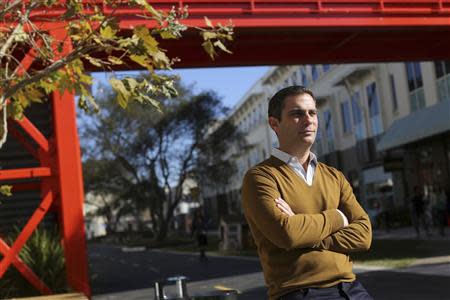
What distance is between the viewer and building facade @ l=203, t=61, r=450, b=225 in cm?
2775

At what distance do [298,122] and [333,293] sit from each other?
0.78 m

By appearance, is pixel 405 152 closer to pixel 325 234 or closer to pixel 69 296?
pixel 69 296

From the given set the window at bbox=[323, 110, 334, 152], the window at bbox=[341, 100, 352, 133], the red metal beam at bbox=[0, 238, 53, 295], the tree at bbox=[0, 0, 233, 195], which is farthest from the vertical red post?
the window at bbox=[323, 110, 334, 152]

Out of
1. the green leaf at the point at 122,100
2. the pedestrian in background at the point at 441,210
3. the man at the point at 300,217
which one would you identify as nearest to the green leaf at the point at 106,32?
the green leaf at the point at 122,100

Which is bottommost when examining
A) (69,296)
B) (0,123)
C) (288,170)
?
(69,296)

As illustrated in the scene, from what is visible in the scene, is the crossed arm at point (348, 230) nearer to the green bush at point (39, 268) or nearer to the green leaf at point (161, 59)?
the green leaf at point (161, 59)

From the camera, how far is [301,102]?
303 cm

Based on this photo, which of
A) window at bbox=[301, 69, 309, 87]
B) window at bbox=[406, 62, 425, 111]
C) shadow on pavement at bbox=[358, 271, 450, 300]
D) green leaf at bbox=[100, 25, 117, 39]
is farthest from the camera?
window at bbox=[301, 69, 309, 87]

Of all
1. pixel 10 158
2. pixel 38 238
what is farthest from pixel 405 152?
pixel 38 238

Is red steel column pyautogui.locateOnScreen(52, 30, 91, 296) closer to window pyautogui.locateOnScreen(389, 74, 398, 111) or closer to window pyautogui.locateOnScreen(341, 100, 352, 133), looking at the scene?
window pyautogui.locateOnScreen(389, 74, 398, 111)

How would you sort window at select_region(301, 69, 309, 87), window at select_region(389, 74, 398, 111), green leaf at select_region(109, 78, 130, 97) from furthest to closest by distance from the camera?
window at select_region(301, 69, 309, 87), window at select_region(389, 74, 398, 111), green leaf at select_region(109, 78, 130, 97)

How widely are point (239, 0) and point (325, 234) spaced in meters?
11.1

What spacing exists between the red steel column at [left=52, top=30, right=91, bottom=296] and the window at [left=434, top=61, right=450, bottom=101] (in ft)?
62.7

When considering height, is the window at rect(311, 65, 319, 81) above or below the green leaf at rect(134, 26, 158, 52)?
above
